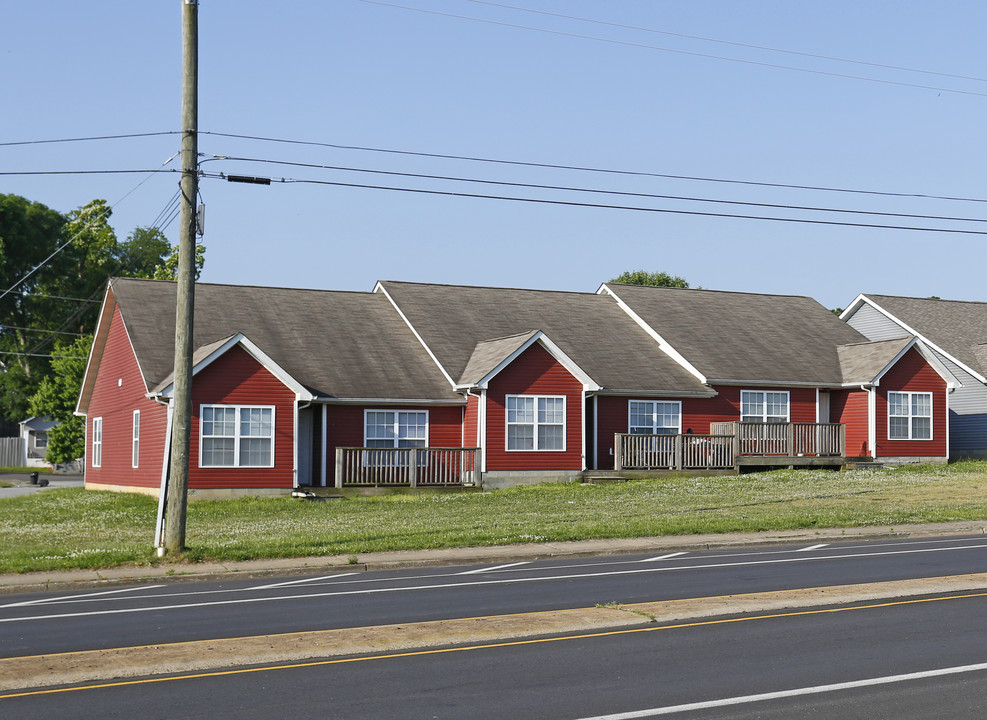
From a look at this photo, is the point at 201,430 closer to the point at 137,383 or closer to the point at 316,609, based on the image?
the point at 137,383

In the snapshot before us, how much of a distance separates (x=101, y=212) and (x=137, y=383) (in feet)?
183

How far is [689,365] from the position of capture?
42.3 m

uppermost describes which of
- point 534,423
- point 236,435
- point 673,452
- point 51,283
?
point 51,283

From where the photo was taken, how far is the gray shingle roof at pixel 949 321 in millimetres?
50025

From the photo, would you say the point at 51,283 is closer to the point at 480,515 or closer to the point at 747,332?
the point at 747,332

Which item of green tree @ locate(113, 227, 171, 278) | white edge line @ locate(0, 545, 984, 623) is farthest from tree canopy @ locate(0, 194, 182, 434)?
white edge line @ locate(0, 545, 984, 623)

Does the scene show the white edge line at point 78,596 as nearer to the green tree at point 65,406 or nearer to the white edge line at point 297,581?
the white edge line at point 297,581

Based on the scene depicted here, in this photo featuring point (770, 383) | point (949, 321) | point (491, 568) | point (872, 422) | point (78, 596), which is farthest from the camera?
point (949, 321)

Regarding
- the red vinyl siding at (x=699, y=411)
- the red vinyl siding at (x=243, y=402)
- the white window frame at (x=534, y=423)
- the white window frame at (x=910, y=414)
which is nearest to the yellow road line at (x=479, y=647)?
the red vinyl siding at (x=243, y=402)

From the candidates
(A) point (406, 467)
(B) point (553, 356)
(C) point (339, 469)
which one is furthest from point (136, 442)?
(B) point (553, 356)

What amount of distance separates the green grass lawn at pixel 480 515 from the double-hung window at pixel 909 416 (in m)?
3.00

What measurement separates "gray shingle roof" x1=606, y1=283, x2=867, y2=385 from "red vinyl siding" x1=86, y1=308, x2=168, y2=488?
1925 centimetres

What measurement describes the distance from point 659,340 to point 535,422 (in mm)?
8735

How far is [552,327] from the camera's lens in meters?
44.7
